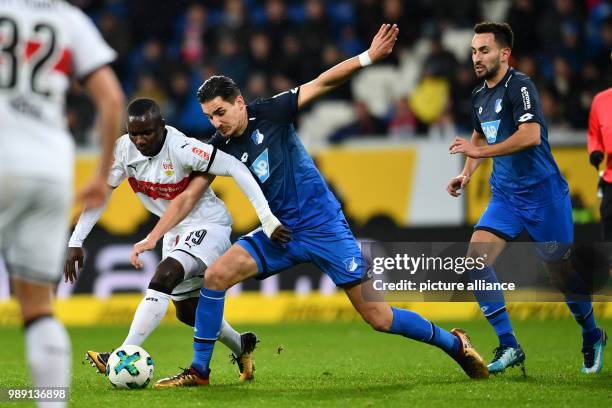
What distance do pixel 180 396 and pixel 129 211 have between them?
22.4 feet

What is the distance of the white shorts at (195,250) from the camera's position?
7.02 meters

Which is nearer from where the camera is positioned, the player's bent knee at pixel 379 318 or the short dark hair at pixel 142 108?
the player's bent knee at pixel 379 318

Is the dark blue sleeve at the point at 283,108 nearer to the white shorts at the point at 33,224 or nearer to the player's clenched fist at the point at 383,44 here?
the player's clenched fist at the point at 383,44

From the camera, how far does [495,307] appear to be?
23.6ft

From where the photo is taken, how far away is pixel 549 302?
A: 1159 centimetres

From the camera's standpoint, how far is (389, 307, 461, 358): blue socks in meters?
6.54

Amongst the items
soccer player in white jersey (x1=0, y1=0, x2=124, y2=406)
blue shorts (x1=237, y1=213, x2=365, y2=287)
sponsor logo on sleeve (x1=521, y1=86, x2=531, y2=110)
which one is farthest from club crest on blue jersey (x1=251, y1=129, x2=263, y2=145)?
soccer player in white jersey (x1=0, y1=0, x2=124, y2=406)

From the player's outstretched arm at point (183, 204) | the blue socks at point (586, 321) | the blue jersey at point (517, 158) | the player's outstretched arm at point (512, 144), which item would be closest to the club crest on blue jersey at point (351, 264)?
the player's outstretched arm at point (512, 144)

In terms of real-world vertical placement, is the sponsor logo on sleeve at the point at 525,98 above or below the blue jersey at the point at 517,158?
above

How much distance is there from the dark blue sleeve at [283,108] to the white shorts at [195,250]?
3.40 feet

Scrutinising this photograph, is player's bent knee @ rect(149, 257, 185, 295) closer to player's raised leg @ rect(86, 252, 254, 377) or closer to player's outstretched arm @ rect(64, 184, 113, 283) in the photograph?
player's raised leg @ rect(86, 252, 254, 377)

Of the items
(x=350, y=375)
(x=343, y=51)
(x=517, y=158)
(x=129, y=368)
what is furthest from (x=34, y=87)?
(x=343, y=51)

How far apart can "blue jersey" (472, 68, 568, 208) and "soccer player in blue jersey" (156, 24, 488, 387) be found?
1236 mm

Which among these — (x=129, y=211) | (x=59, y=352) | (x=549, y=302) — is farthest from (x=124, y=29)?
(x=59, y=352)
